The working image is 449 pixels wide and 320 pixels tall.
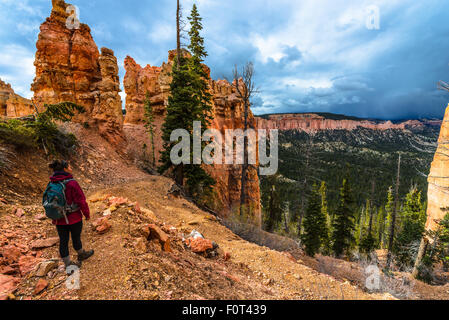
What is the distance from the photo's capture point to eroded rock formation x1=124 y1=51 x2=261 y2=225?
81.2 ft

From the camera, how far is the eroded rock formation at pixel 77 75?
45.9ft

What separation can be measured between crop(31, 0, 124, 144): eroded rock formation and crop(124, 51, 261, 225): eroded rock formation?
8029 mm

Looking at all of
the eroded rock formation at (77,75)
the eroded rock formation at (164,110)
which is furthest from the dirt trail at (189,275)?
the eroded rock formation at (164,110)

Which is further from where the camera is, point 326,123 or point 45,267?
point 326,123

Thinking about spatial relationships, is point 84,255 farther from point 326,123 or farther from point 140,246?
point 326,123

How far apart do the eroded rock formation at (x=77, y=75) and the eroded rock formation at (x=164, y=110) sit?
26.3 ft

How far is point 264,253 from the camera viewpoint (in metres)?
5.81

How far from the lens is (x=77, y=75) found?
49.3 ft

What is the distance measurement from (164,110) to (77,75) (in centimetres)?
1301

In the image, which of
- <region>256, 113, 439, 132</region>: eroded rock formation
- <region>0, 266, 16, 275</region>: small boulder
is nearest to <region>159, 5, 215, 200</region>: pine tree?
<region>0, 266, 16, 275</region>: small boulder

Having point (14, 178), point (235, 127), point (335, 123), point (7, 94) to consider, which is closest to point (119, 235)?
point (14, 178)

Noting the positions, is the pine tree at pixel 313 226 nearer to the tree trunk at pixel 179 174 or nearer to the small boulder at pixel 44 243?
the tree trunk at pixel 179 174

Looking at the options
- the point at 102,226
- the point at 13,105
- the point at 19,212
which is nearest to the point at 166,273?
the point at 102,226

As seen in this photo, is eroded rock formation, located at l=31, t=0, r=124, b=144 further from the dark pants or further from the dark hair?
the dark pants
